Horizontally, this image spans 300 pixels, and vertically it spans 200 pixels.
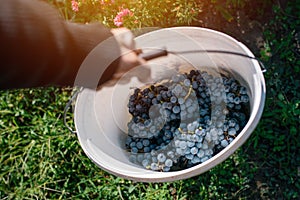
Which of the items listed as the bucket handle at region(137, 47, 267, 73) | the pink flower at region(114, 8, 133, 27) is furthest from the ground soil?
the bucket handle at region(137, 47, 267, 73)

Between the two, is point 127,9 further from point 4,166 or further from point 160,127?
point 4,166

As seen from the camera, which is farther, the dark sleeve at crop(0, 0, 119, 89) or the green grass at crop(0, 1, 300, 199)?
the green grass at crop(0, 1, 300, 199)

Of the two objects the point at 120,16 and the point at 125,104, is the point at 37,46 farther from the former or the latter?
the point at 120,16

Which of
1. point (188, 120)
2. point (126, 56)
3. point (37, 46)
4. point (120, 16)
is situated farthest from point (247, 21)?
point (37, 46)

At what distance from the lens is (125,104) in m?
1.68

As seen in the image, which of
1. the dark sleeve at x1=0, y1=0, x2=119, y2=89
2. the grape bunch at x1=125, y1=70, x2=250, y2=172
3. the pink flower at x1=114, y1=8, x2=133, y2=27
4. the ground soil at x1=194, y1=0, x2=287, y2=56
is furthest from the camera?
the ground soil at x1=194, y1=0, x2=287, y2=56

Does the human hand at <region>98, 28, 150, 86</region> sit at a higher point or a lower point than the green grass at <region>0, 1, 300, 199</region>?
higher

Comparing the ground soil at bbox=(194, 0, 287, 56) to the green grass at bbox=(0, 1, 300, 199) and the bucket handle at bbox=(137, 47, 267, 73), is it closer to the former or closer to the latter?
the green grass at bbox=(0, 1, 300, 199)

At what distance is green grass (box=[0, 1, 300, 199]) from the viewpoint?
Result: 72.2 inches

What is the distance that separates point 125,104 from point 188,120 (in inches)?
10.2

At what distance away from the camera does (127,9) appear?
1.79 meters

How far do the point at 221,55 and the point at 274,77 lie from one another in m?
0.45

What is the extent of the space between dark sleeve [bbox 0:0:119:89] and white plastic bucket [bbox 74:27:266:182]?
434 mm

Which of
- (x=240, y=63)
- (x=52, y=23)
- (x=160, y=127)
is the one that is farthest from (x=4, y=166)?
(x=52, y=23)
